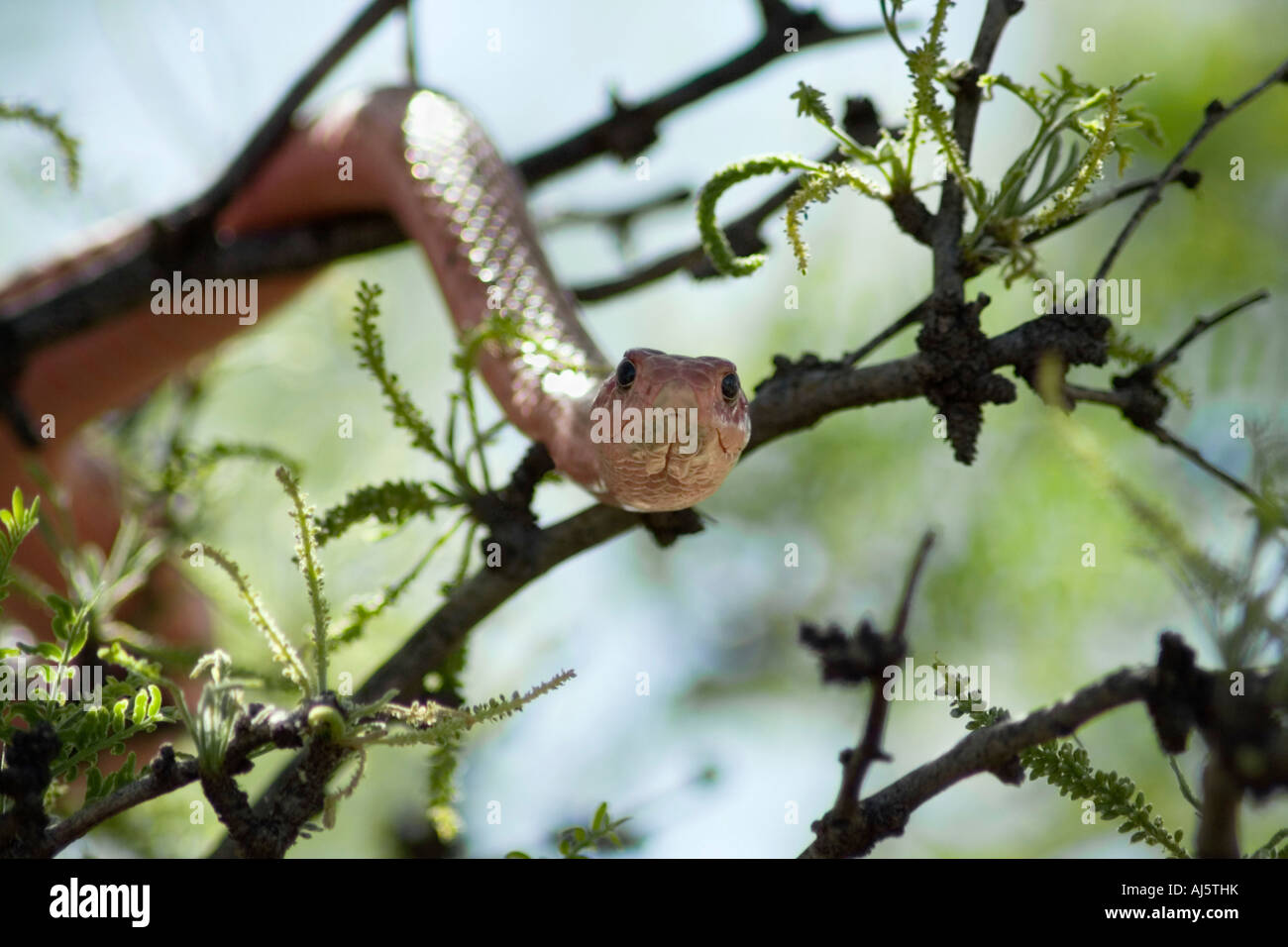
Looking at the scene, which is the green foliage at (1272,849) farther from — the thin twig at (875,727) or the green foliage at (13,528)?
the green foliage at (13,528)

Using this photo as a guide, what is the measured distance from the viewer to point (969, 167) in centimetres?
A: 288

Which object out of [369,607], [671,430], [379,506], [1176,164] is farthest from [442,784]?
[1176,164]

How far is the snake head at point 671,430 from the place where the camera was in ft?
9.38

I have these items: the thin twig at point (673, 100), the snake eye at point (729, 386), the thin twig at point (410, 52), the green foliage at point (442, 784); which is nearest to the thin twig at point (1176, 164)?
the snake eye at point (729, 386)

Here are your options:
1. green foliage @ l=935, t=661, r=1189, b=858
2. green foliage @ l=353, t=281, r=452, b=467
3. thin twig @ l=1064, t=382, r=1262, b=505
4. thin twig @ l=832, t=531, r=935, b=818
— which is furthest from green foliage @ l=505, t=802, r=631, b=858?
thin twig @ l=1064, t=382, r=1262, b=505

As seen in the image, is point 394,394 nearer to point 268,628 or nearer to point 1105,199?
point 268,628

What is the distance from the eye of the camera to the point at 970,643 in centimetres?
648

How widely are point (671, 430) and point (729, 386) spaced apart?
0.20 m

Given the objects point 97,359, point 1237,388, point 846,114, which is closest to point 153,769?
point 846,114

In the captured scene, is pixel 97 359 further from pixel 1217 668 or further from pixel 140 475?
pixel 1217 668

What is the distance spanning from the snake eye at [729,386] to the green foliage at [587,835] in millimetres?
1010

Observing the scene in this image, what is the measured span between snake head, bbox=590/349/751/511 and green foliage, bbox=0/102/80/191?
1617mm

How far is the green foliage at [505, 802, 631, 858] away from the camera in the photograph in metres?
2.40

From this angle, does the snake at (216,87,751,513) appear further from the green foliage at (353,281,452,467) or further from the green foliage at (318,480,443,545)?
the green foliage at (318,480,443,545)
